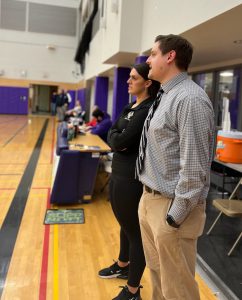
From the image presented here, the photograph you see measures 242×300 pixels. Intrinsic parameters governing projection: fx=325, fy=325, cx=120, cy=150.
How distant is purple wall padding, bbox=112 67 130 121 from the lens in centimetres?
817

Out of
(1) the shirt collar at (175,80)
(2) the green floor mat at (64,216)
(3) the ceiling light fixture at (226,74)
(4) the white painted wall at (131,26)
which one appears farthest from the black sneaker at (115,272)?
(3) the ceiling light fixture at (226,74)

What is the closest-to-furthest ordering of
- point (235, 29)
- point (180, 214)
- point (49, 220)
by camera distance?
point (180, 214) < point (235, 29) < point (49, 220)

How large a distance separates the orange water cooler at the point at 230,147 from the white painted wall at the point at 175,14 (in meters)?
1.32

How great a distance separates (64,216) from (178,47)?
3.22 meters

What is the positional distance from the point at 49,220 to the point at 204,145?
3.09 m

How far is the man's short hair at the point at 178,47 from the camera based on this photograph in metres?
1.58

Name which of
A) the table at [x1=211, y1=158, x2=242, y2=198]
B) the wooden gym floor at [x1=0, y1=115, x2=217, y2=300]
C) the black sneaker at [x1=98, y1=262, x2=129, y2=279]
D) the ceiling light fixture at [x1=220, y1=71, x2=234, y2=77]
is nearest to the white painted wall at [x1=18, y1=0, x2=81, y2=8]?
the ceiling light fixture at [x1=220, y1=71, x2=234, y2=77]

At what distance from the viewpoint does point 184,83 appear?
160cm

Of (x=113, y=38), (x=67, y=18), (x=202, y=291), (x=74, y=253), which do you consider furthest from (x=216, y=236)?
(x=67, y=18)

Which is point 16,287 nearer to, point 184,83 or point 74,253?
point 74,253

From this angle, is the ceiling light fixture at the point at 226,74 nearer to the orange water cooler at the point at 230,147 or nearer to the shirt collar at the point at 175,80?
the orange water cooler at the point at 230,147

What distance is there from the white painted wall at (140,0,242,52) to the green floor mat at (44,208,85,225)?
275cm

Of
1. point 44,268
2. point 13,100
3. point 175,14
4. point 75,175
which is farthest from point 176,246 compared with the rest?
point 13,100

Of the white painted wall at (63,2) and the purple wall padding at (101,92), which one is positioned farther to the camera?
the white painted wall at (63,2)
